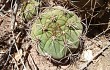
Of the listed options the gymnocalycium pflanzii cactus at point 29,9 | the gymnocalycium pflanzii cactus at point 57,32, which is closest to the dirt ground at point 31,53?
the gymnocalycium pflanzii cactus at point 29,9

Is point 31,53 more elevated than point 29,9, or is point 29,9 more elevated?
point 29,9

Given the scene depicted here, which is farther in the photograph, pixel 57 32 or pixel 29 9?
pixel 29 9

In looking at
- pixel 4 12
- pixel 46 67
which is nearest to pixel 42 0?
pixel 4 12

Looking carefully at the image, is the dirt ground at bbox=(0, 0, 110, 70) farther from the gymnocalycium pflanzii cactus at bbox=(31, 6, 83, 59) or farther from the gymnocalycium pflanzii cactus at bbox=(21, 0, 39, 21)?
the gymnocalycium pflanzii cactus at bbox=(31, 6, 83, 59)

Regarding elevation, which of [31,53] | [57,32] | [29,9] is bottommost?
[31,53]

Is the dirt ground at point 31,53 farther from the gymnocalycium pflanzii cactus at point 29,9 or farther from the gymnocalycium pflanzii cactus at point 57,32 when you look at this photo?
the gymnocalycium pflanzii cactus at point 57,32

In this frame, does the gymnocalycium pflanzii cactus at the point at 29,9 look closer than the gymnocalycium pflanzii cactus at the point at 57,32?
No

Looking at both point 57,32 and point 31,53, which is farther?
point 31,53

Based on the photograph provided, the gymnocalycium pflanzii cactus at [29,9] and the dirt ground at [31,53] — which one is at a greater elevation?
the gymnocalycium pflanzii cactus at [29,9]
